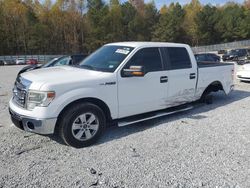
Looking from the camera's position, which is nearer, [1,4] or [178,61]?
[178,61]

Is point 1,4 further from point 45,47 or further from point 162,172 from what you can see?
point 162,172

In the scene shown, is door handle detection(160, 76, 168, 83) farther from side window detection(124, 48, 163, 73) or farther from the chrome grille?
the chrome grille

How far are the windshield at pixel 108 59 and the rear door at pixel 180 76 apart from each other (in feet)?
3.54

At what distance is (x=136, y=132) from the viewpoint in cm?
543

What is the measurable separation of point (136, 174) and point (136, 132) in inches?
66.6

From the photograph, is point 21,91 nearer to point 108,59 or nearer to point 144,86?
point 108,59

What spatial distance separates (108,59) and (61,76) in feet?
3.74

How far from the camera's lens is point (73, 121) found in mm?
4559

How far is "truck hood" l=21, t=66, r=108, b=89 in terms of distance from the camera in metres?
4.39

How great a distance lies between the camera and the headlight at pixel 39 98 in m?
4.28

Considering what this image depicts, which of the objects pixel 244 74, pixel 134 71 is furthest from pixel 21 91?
pixel 244 74

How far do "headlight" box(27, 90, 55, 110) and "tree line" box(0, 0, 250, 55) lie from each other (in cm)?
5901

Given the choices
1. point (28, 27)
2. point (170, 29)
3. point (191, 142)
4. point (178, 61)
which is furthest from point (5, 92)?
point (170, 29)

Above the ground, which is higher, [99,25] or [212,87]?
[99,25]
